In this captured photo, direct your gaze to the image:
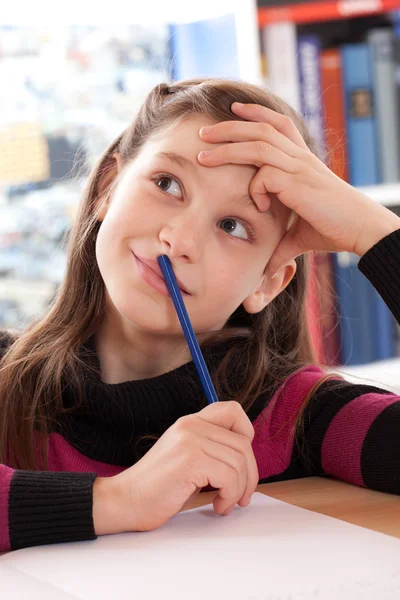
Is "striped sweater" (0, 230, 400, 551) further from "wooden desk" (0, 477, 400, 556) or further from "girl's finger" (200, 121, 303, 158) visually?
"girl's finger" (200, 121, 303, 158)

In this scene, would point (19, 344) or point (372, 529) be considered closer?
point (372, 529)

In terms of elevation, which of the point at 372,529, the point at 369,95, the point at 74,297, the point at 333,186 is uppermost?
the point at 369,95

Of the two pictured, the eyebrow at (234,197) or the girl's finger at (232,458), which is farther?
the eyebrow at (234,197)

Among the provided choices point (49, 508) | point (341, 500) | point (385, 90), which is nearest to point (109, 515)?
point (49, 508)

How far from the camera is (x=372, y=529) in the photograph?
0.69m

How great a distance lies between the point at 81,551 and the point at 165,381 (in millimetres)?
318

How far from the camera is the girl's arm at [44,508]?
67 centimetres

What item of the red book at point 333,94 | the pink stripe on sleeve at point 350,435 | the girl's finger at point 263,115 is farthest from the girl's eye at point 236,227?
the red book at point 333,94

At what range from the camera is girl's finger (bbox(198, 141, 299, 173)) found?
0.87 metres

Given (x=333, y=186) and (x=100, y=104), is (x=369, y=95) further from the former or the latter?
(x=333, y=186)

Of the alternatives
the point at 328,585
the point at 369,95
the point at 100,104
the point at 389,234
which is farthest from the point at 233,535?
the point at 100,104

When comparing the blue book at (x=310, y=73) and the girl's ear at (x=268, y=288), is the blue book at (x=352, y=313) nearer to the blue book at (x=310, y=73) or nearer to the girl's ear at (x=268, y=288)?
the blue book at (x=310, y=73)

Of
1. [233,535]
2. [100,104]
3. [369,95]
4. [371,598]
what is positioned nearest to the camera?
[371,598]

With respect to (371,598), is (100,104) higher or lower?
higher
